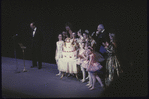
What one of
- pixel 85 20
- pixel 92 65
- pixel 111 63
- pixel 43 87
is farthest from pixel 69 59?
pixel 85 20

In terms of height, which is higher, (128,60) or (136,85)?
(128,60)

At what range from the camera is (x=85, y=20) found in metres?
5.07

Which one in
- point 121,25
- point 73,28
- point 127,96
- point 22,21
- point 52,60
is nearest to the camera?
point 127,96

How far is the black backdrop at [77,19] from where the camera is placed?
13.1 ft

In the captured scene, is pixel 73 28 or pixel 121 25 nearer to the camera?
pixel 121 25

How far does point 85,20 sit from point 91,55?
1.98 m

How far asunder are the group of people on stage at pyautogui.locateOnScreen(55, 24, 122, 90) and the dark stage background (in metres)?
0.29

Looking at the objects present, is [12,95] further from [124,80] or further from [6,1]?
[6,1]

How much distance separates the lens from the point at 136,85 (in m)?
3.23

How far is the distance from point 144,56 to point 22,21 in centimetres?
615

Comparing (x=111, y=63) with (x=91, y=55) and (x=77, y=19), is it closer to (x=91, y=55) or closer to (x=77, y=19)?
(x=91, y=55)

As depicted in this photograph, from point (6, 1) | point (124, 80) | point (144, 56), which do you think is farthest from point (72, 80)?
point (6, 1)

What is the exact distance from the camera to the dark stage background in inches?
146

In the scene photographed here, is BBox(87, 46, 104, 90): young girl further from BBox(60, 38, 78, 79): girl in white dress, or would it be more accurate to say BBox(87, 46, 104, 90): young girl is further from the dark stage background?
BBox(60, 38, 78, 79): girl in white dress
